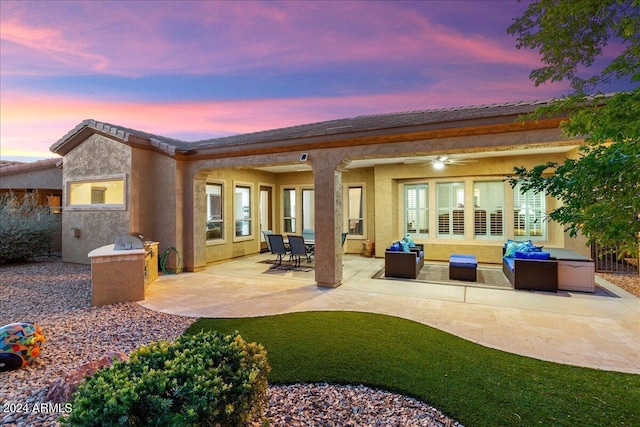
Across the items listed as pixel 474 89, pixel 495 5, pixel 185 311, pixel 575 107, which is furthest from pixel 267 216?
pixel 575 107

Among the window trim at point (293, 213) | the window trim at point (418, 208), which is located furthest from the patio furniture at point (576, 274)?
the window trim at point (293, 213)

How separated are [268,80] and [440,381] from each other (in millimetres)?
10911

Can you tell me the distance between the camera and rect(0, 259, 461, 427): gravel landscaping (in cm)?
262

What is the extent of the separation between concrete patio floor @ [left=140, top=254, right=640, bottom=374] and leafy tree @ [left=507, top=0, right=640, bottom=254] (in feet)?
8.71

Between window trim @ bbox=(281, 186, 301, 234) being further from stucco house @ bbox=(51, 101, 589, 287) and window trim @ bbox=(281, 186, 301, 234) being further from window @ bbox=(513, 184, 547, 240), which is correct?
window @ bbox=(513, 184, 547, 240)

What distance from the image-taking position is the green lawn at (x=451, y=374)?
2.66 meters

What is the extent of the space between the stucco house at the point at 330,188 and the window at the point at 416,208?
0.04 m

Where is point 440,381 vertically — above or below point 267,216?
below

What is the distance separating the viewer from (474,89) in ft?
33.0

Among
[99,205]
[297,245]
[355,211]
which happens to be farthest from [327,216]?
[99,205]

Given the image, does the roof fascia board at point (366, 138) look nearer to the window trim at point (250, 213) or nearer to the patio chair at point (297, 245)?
the patio chair at point (297, 245)

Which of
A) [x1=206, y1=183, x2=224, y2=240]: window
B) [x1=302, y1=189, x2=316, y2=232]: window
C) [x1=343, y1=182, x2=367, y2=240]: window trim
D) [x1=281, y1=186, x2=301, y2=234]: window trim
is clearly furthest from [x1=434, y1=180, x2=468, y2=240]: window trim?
[x1=206, y1=183, x2=224, y2=240]: window

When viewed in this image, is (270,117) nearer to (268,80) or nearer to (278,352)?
(268,80)

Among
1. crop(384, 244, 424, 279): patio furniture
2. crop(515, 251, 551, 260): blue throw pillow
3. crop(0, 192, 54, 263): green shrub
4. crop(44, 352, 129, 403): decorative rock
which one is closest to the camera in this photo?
crop(44, 352, 129, 403): decorative rock
